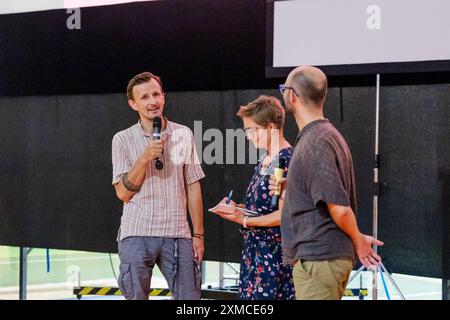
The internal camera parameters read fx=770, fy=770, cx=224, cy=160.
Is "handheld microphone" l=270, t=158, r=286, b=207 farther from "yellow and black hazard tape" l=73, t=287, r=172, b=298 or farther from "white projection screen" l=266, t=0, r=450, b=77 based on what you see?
"yellow and black hazard tape" l=73, t=287, r=172, b=298

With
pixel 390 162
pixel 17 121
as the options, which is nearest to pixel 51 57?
pixel 17 121

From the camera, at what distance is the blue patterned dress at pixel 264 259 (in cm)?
305

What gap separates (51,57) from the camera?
17.4 ft

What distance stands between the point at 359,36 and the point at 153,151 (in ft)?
5.09

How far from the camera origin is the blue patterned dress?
3.05 metres

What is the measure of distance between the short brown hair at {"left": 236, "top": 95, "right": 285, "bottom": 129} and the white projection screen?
115 cm

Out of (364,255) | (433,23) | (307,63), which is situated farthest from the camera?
(307,63)

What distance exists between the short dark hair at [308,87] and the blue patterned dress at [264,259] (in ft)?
1.60

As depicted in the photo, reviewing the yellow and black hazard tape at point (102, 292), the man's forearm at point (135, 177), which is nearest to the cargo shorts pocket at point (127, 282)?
the man's forearm at point (135, 177)

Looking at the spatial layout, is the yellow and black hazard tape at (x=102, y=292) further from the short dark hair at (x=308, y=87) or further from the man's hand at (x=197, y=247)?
the short dark hair at (x=308, y=87)

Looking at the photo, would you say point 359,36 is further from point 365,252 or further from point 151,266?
point 365,252

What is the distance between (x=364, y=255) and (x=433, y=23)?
1.87 meters
